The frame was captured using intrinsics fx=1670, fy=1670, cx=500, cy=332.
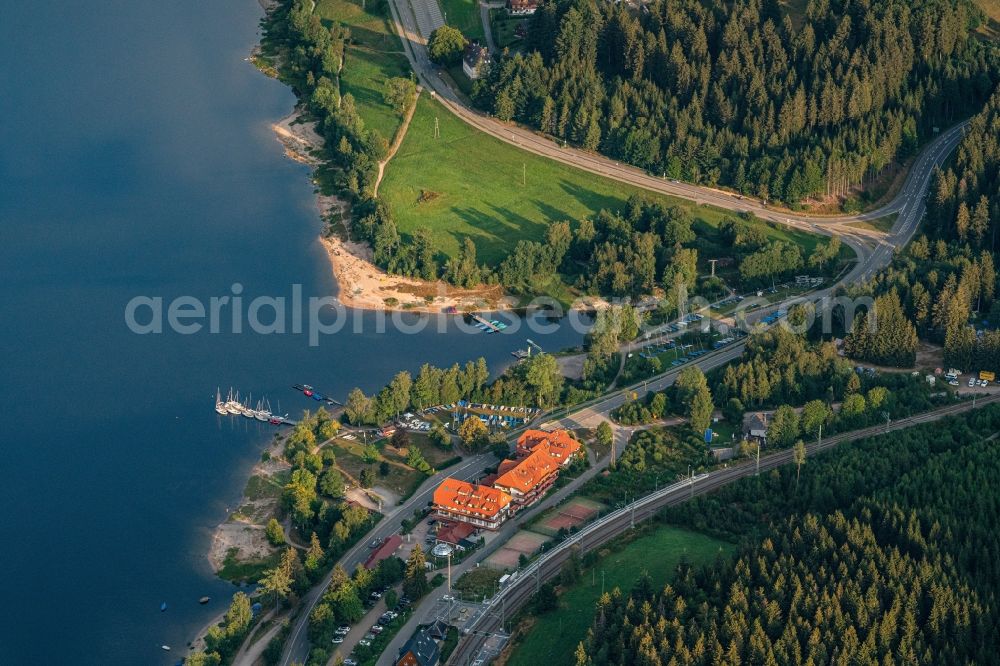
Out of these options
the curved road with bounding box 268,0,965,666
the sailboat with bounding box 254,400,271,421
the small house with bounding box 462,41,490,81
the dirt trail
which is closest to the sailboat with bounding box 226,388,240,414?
the sailboat with bounding box 254,400,271,421

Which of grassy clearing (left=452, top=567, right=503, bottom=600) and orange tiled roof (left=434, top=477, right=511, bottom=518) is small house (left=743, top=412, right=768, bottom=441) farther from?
grassy clearing (left=452, top=567, right=503, bottom=600)

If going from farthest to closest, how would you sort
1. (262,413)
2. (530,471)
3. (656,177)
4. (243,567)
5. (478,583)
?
(656,177)
(262,413)
(530,471)
(243,567)
(478,583)

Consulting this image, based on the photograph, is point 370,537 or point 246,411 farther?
point 246,411

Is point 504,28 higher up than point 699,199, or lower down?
higher up

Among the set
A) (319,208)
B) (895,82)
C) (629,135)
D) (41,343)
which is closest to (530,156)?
(629,135)

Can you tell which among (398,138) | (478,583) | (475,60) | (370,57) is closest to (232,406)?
(478,583)

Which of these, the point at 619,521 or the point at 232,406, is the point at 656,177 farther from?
the point at 619,521

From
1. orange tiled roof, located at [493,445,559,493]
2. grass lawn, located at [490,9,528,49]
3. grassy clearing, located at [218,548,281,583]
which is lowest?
grassy clearing, located at [218,548,281,583]
